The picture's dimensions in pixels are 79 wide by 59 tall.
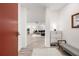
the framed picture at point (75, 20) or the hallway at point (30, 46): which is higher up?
the framed picture at point (75, 20)

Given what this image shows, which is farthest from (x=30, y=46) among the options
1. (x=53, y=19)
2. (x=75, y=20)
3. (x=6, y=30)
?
(x=6, y=30)

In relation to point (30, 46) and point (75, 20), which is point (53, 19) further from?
point (75, 20)

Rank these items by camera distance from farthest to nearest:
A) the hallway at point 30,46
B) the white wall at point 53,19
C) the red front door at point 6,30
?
the white wall at point 53,19 < the hallway at point 30,46 < the red front door at point 6,30

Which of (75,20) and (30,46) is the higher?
(75,20)

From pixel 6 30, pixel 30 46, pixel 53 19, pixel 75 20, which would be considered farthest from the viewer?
pixel 53 19

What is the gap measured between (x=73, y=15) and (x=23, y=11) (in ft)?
8.03

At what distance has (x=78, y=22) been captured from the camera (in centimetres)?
408

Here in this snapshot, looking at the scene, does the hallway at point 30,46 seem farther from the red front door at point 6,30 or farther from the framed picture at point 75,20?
the red front door at point 6,30

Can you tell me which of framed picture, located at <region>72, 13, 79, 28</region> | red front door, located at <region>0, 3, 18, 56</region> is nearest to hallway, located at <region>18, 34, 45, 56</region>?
framed picture, located at <region>72, 13, 79, 28</region>

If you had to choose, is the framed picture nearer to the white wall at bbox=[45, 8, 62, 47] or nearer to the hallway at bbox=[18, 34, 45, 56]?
the white wall at bbox=[45, 8, 62, 47]

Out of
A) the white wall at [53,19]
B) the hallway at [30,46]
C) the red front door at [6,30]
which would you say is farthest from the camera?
the white wall at [53,19]

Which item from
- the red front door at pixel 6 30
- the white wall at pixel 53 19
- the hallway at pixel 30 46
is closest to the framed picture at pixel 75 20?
the white wall at pixel 53 19

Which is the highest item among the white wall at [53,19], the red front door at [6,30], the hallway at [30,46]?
the white wall at [53,19]

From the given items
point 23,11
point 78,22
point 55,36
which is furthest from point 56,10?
point 78,22
